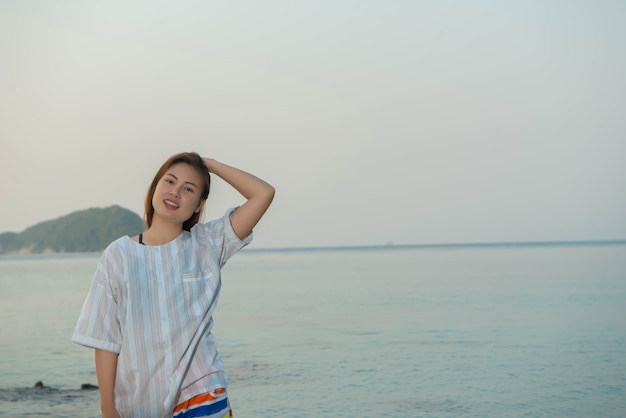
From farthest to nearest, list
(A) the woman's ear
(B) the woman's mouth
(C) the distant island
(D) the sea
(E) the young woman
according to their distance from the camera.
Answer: (C) the distant island, (D) the sea, (A) the woman's ear, (B) the woman's mouth, (E) the young woman

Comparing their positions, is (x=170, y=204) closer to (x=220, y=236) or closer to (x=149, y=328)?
(x=220, y=236)

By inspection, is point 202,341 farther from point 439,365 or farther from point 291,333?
point 291,333

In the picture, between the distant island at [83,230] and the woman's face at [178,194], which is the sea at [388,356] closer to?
the woman's face at [178,194]

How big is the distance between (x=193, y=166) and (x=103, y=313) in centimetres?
49

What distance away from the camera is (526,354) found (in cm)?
1176

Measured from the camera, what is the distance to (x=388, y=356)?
37.3ft

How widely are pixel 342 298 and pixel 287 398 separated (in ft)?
41.0

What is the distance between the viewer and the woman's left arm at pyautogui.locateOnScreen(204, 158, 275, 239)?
2.62 metres

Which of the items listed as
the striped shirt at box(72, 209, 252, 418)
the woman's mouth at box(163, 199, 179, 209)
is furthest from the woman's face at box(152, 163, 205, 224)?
the striped shirt at box(72, 209, 252, 418)

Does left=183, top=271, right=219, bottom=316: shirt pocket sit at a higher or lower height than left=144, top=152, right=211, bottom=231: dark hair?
lower

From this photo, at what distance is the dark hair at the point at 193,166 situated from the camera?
2.58 meters

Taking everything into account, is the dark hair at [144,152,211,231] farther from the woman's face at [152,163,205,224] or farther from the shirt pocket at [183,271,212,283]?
the shirt pocket at [183,271,212,283]

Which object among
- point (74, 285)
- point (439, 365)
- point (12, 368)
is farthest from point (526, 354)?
point (74, 285)

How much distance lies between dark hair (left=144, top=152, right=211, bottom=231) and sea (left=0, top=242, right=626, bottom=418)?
552 centimetres
